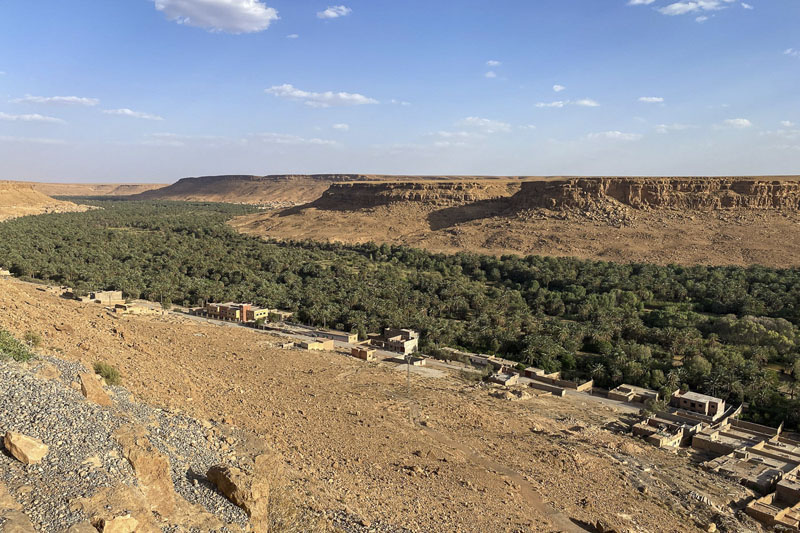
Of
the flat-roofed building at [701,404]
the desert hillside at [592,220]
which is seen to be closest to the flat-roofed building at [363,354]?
the flat-roofed building at [701,404]

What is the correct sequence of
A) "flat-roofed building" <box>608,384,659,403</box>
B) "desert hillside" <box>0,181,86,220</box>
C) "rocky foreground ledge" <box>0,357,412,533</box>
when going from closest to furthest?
1. "rocky foreground ledge" <box>0,357,412,533</box>
2. "flat-roofed building" <box>608,384,659,403</box>
3. "desert hillside" <box>0,181,86,220</box>

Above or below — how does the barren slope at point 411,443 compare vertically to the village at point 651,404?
above

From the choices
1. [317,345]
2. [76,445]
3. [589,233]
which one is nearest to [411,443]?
[76,445]

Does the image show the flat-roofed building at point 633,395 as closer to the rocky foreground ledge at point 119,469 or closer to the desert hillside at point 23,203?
the rocky foreground ledge at point 119,469

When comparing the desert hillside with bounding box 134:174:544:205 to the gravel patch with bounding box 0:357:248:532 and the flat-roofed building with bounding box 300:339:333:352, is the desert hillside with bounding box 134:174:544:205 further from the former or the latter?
the gravel patch with bounding box 0:357:248:532

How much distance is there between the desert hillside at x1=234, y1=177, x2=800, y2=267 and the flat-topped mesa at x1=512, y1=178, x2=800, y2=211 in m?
0.12

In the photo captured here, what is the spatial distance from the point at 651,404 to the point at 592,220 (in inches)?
2102

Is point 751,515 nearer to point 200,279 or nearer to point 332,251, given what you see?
point 200,279

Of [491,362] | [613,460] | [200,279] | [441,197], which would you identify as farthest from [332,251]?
[613,460]

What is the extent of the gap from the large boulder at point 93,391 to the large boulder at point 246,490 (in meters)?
3.03

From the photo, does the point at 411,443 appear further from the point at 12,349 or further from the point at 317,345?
the point at 317,345

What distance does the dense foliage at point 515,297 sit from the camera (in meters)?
30.5

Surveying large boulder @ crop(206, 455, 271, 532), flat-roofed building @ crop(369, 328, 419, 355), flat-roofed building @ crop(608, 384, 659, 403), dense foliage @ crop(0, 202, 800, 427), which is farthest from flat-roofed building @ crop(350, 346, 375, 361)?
large boulder @ crop(206, 455, 271, 532)

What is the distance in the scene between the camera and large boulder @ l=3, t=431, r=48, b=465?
8578mm
